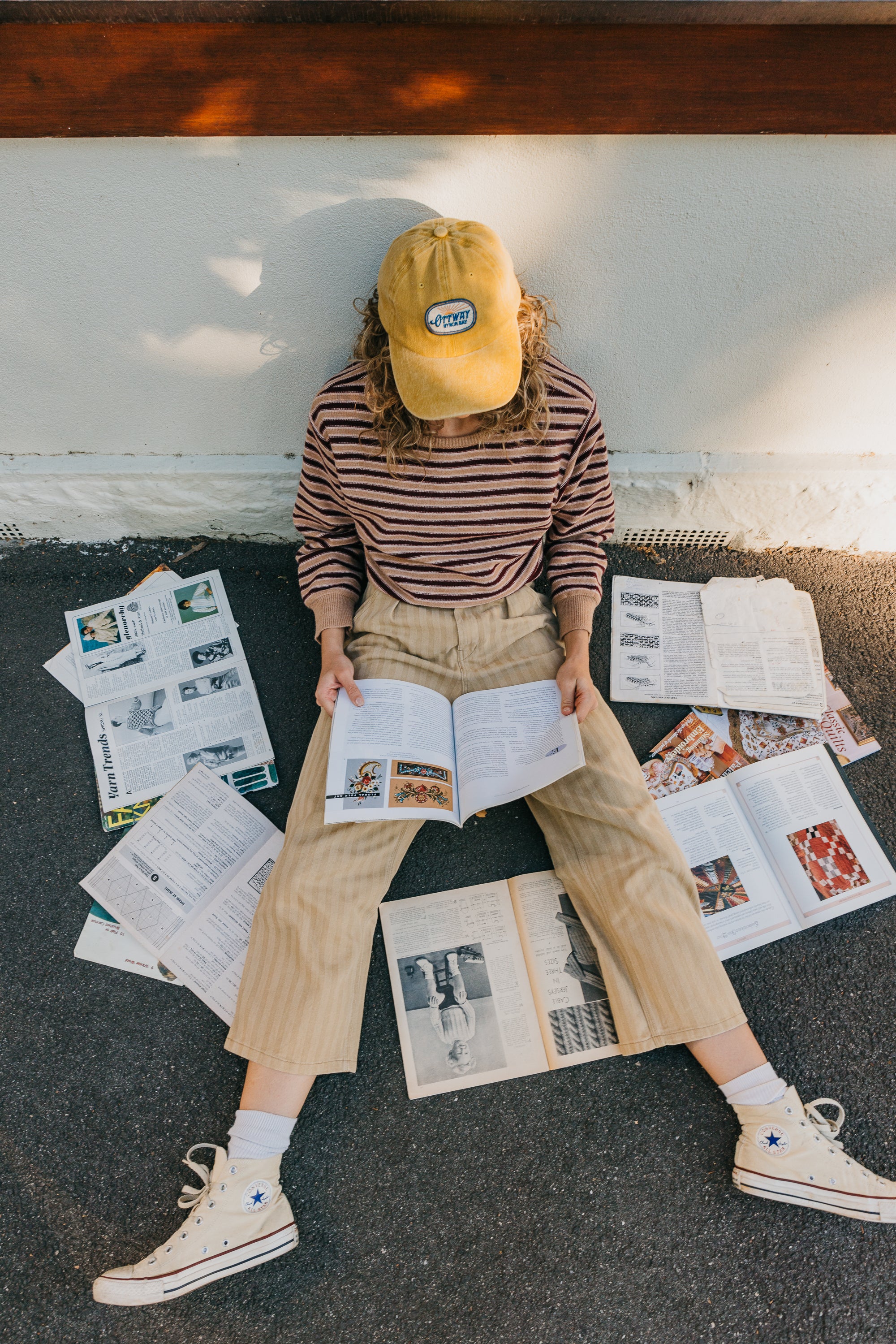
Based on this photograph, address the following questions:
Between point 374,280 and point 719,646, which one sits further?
point 719,646

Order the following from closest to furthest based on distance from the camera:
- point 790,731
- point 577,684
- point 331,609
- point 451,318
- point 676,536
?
1. point 451,318
2. point 577,684
3. point 331,609
4. point 790,731
5. point 676,536

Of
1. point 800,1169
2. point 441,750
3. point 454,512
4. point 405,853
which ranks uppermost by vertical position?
point 454,512

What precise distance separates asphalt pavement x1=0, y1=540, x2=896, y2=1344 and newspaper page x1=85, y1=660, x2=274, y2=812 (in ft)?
0.41

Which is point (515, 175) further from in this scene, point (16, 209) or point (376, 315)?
point (16, 209)

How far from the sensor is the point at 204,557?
215cm

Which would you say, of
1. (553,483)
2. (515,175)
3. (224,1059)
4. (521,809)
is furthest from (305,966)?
(515,175)

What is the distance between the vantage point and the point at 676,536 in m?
2.11

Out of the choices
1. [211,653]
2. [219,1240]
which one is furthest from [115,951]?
[211,653]

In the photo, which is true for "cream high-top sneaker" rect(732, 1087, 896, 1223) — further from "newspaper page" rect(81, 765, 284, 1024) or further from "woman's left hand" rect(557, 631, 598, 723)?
"newspaper page" rect(81, 765, 284, 1024)

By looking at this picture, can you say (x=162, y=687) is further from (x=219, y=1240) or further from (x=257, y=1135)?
(x=219, y=1240)

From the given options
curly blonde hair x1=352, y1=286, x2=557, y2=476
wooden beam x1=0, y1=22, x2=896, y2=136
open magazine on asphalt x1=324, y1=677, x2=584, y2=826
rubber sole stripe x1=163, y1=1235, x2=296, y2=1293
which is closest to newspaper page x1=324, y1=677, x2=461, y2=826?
open magazine on asphalt x1=324, y1=677, x2=584, y2=826

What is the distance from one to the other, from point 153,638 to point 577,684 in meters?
1.21

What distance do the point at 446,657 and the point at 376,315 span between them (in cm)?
71

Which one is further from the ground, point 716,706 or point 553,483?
point 553,483
